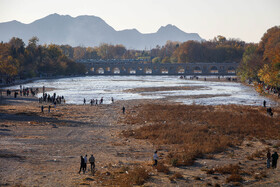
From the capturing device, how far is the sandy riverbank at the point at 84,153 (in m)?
19.0

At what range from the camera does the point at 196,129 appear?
106 ft

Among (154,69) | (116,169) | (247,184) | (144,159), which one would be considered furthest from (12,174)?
(154,69)

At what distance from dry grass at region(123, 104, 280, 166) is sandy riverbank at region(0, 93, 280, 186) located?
909 mm

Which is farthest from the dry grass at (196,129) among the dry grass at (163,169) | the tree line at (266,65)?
the tree line at (266,65)

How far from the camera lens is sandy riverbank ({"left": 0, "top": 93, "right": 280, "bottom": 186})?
62.3 feet

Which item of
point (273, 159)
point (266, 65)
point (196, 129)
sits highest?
point (266, 65)

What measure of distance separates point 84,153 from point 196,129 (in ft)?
38.5

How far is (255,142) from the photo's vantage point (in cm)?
2811

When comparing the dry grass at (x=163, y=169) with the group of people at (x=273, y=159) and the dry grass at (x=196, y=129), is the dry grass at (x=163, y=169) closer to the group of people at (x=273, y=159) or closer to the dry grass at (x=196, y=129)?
the dry grass at (x=196, y=129)

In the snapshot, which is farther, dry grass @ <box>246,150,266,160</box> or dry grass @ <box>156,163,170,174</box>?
dry grass @ <box>246,150,266,160</box>

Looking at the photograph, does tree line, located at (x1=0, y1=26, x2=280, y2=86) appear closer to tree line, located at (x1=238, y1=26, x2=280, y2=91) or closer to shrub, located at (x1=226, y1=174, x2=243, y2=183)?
tree line, located at (x1=238, y1=26, x2=280, y2=91)

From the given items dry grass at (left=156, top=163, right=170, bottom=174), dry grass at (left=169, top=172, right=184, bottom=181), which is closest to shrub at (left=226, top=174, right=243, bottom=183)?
dry grass at (left=169, top=172, right=184, bottom=181)

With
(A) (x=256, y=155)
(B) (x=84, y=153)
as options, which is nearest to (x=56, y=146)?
(B) (x=84, y=153)

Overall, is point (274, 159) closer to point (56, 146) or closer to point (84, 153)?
point (84, 153)
